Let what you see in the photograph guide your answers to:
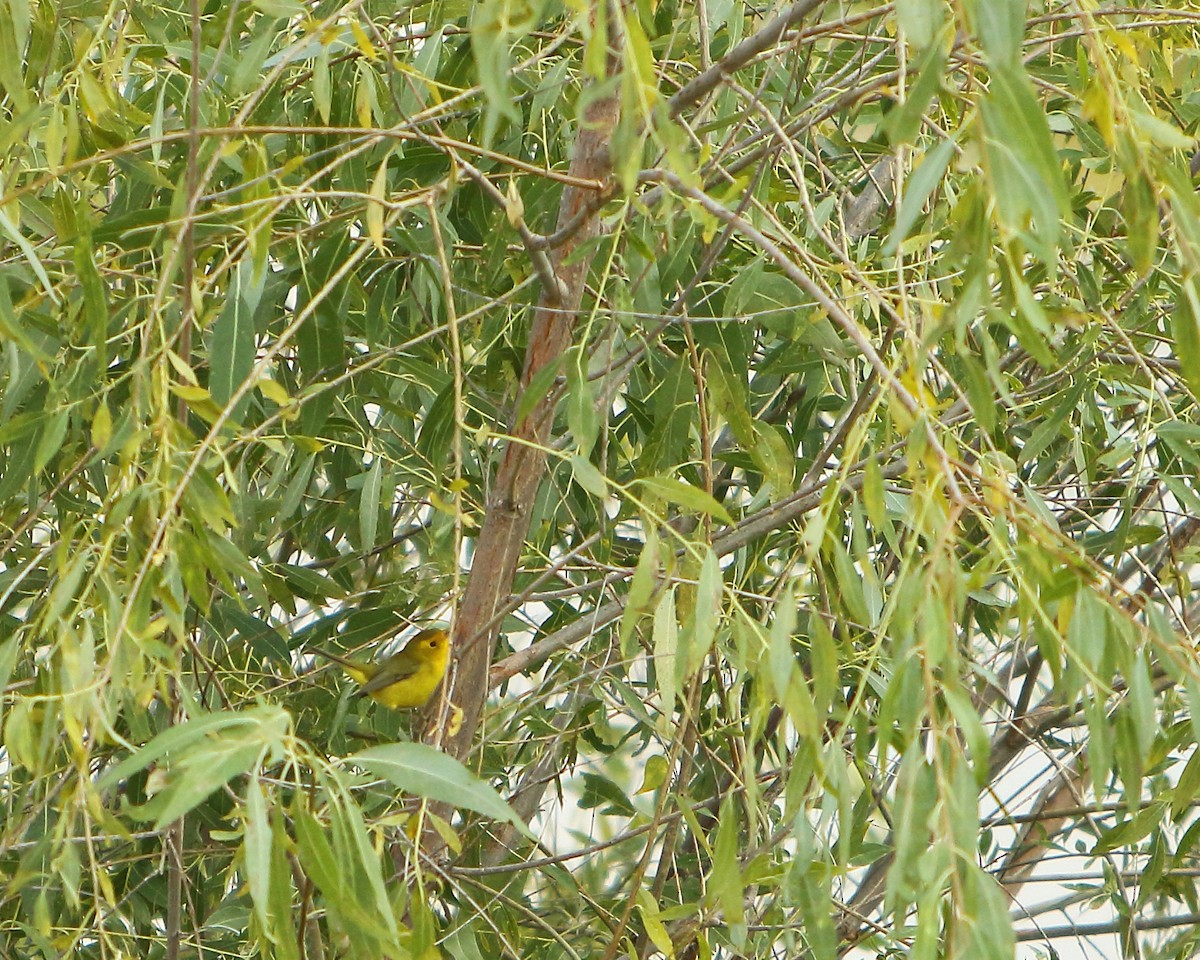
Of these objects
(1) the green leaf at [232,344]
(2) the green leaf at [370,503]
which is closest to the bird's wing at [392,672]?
(2) the green leaf at [370,503]

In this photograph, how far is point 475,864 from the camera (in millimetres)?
2418

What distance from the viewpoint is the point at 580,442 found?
4.25 ft

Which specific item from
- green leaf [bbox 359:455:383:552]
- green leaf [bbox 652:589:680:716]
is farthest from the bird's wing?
green leaf [bbox 652:589:680:716]

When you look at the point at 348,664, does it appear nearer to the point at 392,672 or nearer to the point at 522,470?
the point at 392,672

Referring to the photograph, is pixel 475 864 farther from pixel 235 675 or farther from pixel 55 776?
pixel 55 776

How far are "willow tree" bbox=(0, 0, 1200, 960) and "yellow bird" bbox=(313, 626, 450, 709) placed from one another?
9cm

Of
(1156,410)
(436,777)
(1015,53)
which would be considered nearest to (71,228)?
(436,777)

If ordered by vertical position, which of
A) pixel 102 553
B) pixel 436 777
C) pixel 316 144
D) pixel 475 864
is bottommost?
pixel 475 864

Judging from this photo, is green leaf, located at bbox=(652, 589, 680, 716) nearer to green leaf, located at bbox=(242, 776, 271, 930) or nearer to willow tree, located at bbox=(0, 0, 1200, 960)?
willow tree, located at bbox=(0, 0, 1200, 960)

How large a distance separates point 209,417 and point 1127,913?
5.32 ft

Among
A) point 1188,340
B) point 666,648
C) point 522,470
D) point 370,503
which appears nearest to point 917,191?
point 1188,340

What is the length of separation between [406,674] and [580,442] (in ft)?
6.30

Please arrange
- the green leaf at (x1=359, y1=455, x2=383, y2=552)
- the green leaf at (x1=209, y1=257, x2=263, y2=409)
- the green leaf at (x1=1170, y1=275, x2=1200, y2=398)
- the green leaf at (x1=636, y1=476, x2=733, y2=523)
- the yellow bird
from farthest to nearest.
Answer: the yellow bird
the green leaf at (x1=359, y1=455, x2=383, y2=552)
the green leaf at (x1=209, y1=257, x2=263, y2=409)
the green leaf at (x1=636, y1=476, x2=733, y2=523)
the green leaf at (x1=1170, y1=275, x2=1200, y2=398)

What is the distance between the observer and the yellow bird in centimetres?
285
